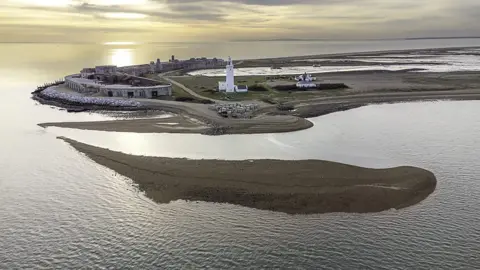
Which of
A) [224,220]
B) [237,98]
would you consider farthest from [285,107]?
[224,220]

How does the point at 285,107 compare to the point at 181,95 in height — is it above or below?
below

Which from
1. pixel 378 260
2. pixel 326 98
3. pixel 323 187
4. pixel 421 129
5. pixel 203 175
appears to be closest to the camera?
pixel 378 260

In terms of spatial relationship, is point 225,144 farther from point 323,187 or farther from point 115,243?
point 115,243

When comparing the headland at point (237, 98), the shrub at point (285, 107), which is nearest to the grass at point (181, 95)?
the headland at point (237, 98)

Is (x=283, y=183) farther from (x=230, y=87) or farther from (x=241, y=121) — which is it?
(x=230, y=87)

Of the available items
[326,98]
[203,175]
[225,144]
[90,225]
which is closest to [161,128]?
[225,144]

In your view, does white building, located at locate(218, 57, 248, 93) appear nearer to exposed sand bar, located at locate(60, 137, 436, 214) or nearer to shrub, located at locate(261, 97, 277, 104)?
shrub, located at locate(261, 97, 277, 104)
